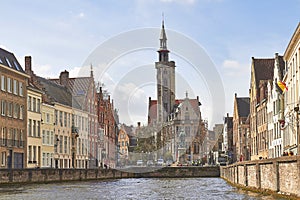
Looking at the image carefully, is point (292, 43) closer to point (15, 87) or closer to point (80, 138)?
point (15, 87)

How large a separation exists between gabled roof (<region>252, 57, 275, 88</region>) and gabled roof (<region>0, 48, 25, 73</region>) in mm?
33912

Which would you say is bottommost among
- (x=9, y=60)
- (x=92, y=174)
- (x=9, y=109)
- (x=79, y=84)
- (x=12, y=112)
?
(x=92, y=174)

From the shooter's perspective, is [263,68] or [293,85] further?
[263,68]

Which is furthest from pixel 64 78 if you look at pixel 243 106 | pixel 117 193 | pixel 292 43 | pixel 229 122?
pixel 229 122

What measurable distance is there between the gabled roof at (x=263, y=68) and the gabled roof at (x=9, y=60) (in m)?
33.9

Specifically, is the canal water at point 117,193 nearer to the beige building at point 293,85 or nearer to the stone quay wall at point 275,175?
the stone quay wall at point 275,175

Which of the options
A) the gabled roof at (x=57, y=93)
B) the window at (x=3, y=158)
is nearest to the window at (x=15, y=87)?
the window at (x=3, y=158)

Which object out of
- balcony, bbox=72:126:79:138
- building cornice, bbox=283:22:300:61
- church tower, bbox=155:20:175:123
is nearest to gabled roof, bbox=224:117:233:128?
church tower, bbox=155:20:175:123

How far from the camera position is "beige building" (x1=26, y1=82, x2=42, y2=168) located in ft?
211

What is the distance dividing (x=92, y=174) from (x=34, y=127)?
9.03m

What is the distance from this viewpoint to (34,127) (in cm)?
6631

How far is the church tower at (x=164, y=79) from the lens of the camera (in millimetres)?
156625

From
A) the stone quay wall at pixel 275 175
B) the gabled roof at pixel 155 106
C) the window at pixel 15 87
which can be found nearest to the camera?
the stone quay wall at pixel 275 175

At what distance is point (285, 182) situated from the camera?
24.1 metres
